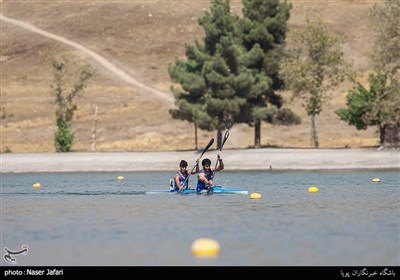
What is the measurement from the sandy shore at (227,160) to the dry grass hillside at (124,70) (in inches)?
443

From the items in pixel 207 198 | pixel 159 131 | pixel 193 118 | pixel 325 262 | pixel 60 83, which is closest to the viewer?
pixel 325 262

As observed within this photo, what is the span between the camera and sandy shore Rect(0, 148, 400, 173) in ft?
253

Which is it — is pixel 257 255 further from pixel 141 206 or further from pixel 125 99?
pixel 125 99

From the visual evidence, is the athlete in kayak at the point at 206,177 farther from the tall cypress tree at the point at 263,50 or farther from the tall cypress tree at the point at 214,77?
the tall cypress tree at the point at 263,50

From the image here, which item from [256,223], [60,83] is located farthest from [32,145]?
[256,223]

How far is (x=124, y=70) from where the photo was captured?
146375mm

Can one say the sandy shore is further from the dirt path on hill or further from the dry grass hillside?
the dirt path on hill

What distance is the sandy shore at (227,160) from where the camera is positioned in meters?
77.2

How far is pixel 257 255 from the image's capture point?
29391 millimetres

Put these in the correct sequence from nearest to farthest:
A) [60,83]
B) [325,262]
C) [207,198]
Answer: [325,262] → [207,198] → [60,83]

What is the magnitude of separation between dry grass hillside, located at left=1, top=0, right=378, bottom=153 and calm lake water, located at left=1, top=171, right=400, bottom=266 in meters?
38.0

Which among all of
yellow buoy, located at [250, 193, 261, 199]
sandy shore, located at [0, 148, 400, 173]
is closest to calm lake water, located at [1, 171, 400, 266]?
yellow buoy, located at [250, 193, 261, 199]

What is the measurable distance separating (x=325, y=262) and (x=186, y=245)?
5.25 meters

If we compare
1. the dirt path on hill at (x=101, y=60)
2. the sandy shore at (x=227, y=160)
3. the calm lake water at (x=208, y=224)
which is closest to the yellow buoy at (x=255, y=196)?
the calm lake water at (x=208, y=224)
